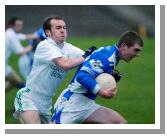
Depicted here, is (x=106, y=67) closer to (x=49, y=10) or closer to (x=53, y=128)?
(x=53, y=128)

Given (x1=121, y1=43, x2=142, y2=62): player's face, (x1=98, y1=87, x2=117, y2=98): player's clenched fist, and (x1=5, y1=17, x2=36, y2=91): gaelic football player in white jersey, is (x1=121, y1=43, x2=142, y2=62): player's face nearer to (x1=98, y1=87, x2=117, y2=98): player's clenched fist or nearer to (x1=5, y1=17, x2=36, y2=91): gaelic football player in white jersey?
(x1=98, y1=87, x2=117, y2=98): player's clenched fist

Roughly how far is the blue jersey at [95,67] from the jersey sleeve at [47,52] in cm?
Answer: 41

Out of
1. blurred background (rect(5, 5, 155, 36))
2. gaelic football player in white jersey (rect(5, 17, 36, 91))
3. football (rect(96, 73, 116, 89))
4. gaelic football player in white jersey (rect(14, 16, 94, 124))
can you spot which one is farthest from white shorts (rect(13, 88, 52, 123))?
blurred background (rect(5, 5, 155, 36))

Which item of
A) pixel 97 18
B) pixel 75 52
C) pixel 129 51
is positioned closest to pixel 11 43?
pixel 75 52

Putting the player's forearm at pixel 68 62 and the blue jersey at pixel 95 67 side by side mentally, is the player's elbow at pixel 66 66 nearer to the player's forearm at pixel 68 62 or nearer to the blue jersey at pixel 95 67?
the player's forearm at pixel 68 62

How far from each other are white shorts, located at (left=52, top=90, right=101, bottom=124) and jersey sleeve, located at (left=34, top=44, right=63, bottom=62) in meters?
0.58

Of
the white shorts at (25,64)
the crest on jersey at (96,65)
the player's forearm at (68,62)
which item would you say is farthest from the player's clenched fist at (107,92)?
the white shorts at (25,64)

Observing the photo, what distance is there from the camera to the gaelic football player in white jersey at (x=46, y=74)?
9.73 metres

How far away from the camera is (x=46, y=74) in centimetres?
982

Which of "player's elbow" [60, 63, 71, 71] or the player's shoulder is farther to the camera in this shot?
the player's shoulder

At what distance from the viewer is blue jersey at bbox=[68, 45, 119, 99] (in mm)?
9219

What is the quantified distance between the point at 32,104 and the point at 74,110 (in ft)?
2.13

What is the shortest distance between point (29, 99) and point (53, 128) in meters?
0.59
